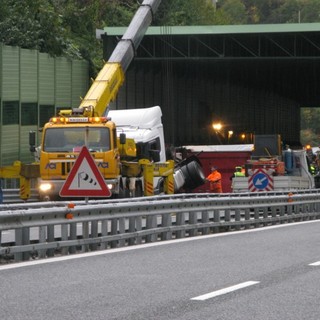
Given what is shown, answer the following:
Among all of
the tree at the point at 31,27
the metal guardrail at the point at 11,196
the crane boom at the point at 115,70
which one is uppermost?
the tree at the point at 31,27

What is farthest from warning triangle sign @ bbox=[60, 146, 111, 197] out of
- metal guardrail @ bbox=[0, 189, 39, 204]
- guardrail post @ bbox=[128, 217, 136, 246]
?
metal guardrail @ bbox=[0, 189, 39, 204]

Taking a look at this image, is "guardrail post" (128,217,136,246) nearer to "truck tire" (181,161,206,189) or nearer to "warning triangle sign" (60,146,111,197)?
"warning triangle sign" (60,146,111,197)

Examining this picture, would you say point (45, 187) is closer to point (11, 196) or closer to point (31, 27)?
point (11, 196)

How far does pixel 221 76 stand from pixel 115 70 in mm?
32592

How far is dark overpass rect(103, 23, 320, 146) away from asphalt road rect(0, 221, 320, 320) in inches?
1374

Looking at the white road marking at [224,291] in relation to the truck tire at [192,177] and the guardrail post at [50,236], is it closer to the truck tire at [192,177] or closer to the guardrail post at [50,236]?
the guardrail post at [50,236]

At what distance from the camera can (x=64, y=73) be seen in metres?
49.2

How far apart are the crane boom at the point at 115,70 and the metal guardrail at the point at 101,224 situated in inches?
333

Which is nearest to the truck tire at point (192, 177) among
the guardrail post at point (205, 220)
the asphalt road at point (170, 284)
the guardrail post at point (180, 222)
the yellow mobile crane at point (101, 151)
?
the yellow mobile crane at point (101, 151)

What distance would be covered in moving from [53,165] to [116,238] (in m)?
11.6

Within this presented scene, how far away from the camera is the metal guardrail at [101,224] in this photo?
15879 mm

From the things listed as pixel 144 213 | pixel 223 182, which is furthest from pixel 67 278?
pixel 223 182

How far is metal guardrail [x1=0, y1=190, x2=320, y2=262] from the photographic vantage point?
15.9 meters

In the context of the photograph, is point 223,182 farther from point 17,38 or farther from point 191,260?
point 191,260
